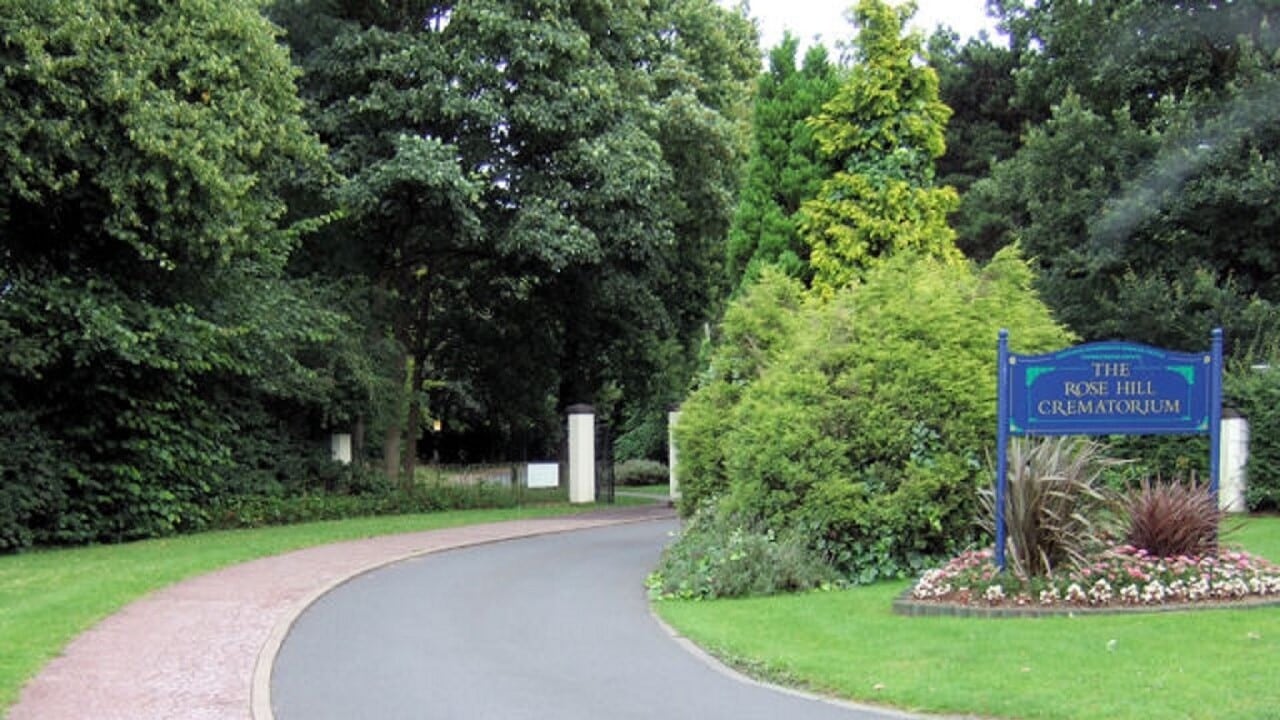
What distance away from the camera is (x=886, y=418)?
12.9m

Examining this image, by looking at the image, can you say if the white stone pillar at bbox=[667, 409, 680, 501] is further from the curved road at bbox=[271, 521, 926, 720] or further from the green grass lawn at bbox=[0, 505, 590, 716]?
the green grass lawn at bbox=[0, 505, 590, 716]

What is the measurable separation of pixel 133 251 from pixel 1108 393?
14254mm

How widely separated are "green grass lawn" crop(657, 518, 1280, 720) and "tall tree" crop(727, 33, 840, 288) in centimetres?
864

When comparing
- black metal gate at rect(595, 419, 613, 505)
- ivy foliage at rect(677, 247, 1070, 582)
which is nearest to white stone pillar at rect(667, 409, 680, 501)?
black metal gate at rect(595, 419, 613, 505)

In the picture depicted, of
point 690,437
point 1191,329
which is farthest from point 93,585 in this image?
point 1191,329

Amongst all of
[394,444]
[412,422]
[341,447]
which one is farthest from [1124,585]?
[412,422]

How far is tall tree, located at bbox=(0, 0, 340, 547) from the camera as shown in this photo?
15562mm

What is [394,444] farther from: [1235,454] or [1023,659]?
[1023,659]

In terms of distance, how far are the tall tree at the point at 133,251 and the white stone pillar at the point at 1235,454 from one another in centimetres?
1553

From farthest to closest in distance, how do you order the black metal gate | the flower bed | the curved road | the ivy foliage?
the black metal gate
the ivy foliage
the flower bed
the curved road

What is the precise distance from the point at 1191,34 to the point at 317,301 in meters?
20.6

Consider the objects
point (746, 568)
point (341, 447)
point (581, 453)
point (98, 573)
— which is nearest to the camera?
point (746, 568)

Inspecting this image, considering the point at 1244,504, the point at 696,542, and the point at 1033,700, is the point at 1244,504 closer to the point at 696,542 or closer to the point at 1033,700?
the point at 696,542

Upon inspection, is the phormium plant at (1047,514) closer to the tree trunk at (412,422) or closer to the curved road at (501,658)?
the curved road at (501,658)
